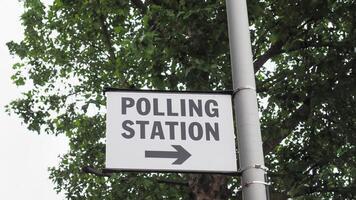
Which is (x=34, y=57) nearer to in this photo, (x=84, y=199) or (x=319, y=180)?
(x=84, y=199)

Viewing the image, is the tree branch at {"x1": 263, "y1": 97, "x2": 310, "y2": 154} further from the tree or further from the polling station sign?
the polling station sign

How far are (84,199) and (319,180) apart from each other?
659 centimetres

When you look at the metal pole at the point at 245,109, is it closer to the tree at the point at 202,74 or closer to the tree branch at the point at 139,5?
the tree at the point at 202,74

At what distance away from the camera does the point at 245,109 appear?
3.78 metres

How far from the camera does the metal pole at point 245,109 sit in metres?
3.58

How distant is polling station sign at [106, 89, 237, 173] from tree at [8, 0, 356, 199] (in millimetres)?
5269

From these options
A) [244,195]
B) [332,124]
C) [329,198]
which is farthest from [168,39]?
[244,195]

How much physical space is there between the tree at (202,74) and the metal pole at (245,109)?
5.29 metres

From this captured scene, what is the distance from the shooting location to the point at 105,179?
670 inches

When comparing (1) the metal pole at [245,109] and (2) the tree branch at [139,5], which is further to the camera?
(2) the tree branch at [139,5]

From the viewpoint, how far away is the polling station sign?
3.82 m

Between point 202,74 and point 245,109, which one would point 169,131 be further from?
point 202,74

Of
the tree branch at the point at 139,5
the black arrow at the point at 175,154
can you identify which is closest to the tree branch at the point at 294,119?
the tree branch at the point at 139,5

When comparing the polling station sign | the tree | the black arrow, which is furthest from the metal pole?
the tree
